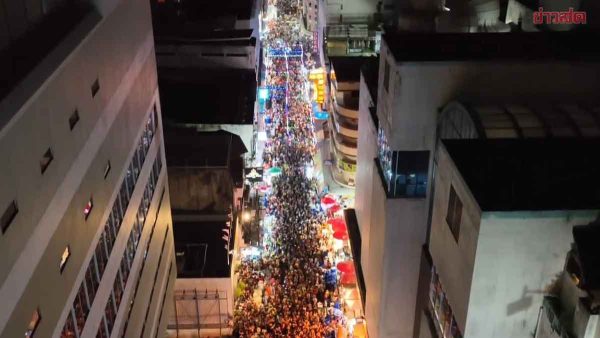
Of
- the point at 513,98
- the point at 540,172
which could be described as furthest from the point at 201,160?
the point at 540,172

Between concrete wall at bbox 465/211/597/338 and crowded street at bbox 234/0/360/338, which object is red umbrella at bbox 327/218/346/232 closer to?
crowded street at bbox 234/0/360/338

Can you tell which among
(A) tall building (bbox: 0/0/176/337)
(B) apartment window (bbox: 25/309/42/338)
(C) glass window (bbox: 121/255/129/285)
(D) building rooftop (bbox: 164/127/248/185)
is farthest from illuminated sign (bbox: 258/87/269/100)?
(B) apartment window (bbox: 25/309/42/338)

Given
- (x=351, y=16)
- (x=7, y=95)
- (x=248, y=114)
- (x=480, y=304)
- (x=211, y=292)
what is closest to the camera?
(x=7, y=95)

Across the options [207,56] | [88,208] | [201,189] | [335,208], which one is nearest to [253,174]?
[335,208]

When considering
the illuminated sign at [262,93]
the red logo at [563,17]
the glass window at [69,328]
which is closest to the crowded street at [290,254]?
the illuminated sign at [262,93]

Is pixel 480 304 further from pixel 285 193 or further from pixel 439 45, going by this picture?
pixel 285 193

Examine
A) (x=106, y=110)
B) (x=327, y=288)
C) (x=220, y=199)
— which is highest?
(x=106, y=110)

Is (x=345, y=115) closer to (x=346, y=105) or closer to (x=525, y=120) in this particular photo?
(x=346, y=105)
